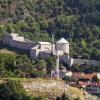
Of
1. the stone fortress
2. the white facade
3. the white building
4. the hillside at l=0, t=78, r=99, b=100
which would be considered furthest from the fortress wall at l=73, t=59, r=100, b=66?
the hillside at l=0, t=78, r=99, b=100

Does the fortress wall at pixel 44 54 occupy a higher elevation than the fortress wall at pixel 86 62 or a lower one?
higher

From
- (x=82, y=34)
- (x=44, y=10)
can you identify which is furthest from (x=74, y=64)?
(x=44, y=10)

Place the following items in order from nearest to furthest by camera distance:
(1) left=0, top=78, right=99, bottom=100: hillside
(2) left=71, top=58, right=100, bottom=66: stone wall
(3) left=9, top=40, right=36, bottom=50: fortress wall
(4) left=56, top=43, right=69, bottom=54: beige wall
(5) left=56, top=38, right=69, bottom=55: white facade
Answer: (1) left=0, top=78, right=99, bottom=100: hillside → (2) left=71, top=58, right=100, bottom=66: stone wall → (3) left=9, top=40, right=36, bottom=50: fortress wall → (4) left=56, top=43, right=69, bottom=54: beige wall → (5) left=56, top=38, right=69, bottom=55: white facade

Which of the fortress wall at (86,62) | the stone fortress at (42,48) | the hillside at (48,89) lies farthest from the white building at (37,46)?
the hillside at (48,89)

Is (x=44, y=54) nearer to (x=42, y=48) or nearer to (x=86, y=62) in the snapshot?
(x=42, y=48)

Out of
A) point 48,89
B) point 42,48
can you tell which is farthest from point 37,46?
point 48,89

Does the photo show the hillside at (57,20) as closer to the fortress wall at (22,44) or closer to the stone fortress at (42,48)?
the stone fortress at (42,48)

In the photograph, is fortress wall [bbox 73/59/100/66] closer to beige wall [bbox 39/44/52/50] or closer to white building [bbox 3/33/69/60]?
white building [bbox 3/33/69/60]
